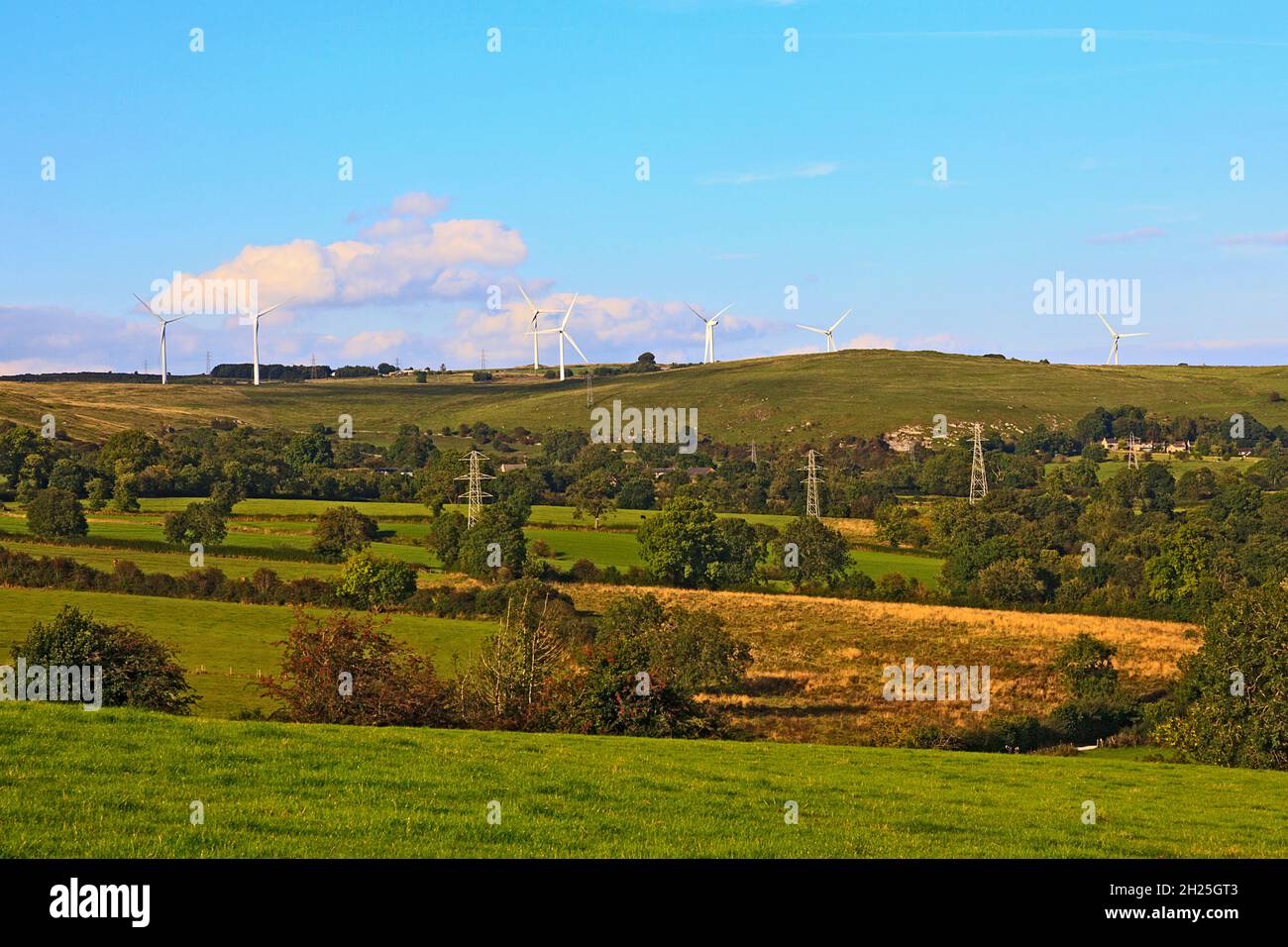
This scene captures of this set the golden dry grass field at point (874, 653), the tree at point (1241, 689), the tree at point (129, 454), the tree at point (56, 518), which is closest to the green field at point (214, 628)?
the golden dry grass field at point (874, 653)

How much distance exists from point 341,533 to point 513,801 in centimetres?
9932

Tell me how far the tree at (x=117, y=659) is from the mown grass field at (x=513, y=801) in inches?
446

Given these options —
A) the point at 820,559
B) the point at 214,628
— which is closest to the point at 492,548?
the point at 820,559

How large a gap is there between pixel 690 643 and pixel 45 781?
56799mm

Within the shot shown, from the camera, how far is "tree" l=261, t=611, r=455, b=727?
3519 centimetres

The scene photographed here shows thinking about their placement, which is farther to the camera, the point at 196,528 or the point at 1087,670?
the point at 196,528

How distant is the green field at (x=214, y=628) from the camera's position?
66625 mm

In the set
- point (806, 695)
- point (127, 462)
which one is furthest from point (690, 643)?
point (127, 462)

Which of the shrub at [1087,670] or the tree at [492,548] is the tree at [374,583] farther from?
the shrub at [1087,670]

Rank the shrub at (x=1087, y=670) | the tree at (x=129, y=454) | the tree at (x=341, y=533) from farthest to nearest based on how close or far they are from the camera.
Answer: the tree at (x=129, y=454), the tree at (x=341, y=533), the shrub at (x=1087, y=670)

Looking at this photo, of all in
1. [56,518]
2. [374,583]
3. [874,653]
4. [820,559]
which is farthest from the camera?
[820,559]

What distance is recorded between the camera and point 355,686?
3628 cm

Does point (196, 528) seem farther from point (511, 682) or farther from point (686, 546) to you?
point (511, 682)
